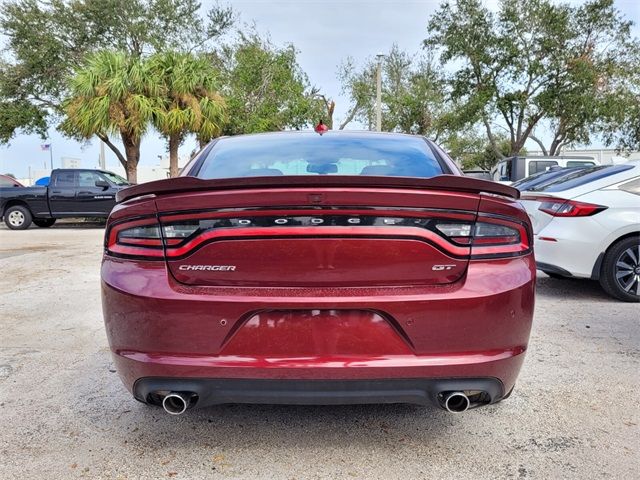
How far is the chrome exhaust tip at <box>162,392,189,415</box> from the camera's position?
2.17m

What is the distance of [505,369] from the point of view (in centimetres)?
219

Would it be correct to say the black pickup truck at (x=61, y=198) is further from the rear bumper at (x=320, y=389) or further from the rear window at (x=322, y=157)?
the rear bumper at (x=320, y=389)

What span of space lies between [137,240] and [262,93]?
20.8 meters

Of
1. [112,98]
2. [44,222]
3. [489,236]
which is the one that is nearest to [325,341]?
[489,236]

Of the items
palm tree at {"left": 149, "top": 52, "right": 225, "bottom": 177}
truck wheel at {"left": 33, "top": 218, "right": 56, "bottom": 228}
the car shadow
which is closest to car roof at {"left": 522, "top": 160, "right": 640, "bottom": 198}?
the car shadow

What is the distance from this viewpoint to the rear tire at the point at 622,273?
17.4 ft

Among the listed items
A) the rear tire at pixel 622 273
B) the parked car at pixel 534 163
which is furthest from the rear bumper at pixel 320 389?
the parked car at pixel 534 163

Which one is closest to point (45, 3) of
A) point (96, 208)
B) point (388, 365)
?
point (96, 208)

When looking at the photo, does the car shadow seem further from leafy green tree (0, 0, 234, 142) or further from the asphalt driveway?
leafy green tree (0, 0, 234, 142)

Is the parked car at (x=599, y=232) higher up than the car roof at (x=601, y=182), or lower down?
lower down

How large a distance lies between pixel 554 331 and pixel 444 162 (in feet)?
7.61

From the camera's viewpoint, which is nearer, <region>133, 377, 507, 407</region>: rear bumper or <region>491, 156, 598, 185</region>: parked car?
<region>133, 377, 507, 407</region>: rear bumper

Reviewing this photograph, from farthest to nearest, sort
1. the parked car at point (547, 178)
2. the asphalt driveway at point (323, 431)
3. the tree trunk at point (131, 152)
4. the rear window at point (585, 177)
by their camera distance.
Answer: the tree trunk at point (131, 152)
the parked car at point (547, 178)
the rear window at point (585, 177)
the asphalt driveway at point (323, 431)

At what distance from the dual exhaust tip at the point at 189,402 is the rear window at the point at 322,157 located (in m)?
1.15
